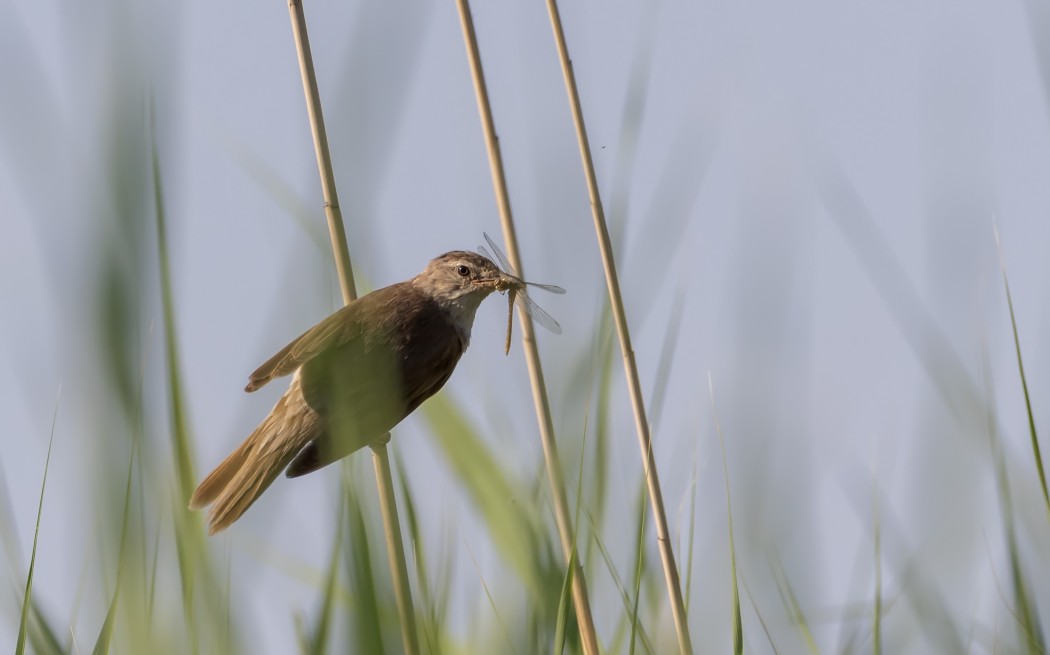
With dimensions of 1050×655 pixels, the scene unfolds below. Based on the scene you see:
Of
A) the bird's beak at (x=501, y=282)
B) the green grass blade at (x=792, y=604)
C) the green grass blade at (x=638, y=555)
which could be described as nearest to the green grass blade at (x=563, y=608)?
the green grass blade at (x=638, y=555)

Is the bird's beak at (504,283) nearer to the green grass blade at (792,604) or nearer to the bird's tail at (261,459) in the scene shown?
the bird's tail at (261,459)

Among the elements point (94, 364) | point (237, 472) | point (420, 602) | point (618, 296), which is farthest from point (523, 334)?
point (94, 364)

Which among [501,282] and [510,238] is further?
[501,282]

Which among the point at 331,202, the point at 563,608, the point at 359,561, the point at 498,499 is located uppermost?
the point at 331,202

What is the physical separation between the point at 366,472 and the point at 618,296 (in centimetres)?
176

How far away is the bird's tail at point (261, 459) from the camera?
3070 mm

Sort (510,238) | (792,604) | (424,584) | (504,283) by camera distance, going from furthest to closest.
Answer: (504,283) → (510,238) → (792,604) → (424,584)

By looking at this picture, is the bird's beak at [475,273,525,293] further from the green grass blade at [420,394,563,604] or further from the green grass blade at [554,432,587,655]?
the green grass blade at [554,432,587,655]

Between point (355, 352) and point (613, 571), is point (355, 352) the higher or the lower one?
the higher one

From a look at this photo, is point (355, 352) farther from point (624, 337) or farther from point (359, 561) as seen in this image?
point (624, 337)

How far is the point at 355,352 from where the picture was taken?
5.98ft

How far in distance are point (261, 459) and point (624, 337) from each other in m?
1.01

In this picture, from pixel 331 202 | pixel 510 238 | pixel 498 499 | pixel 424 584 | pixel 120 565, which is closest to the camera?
pixel 120 565

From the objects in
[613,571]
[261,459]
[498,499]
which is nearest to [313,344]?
[261,459]
